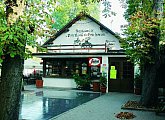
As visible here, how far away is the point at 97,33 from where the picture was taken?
21703 millimetres

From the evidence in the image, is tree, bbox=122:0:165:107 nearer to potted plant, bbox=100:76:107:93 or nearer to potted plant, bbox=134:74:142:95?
potted plant, bbox=134:74:142:95

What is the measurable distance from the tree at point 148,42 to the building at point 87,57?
22.0ft

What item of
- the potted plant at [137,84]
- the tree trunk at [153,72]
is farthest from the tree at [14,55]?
the potted plant at [137,84]

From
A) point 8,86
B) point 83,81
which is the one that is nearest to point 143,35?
point 8,86

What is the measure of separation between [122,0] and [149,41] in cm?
515

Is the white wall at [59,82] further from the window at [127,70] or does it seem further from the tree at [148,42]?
the tree at [148,42]

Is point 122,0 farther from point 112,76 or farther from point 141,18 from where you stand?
point 112,76

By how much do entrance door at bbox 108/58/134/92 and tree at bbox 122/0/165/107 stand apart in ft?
22.5

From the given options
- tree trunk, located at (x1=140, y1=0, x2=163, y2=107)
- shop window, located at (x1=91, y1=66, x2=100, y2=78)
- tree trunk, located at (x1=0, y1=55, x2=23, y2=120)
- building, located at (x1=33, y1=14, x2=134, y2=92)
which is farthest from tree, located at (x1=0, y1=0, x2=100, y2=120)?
shop window, located at (x1=91, y1=66, x2=100, y2=78)

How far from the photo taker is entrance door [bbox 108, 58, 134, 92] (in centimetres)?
1833

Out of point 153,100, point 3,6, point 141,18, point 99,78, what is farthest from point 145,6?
point 3,6

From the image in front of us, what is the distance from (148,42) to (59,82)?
38.6ft

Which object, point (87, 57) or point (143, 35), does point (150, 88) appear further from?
point (87, 57)

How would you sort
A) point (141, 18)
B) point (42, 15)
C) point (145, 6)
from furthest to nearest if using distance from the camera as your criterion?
1. point (145, 6)
2. point (141, 18)
3. point (42, 15)
